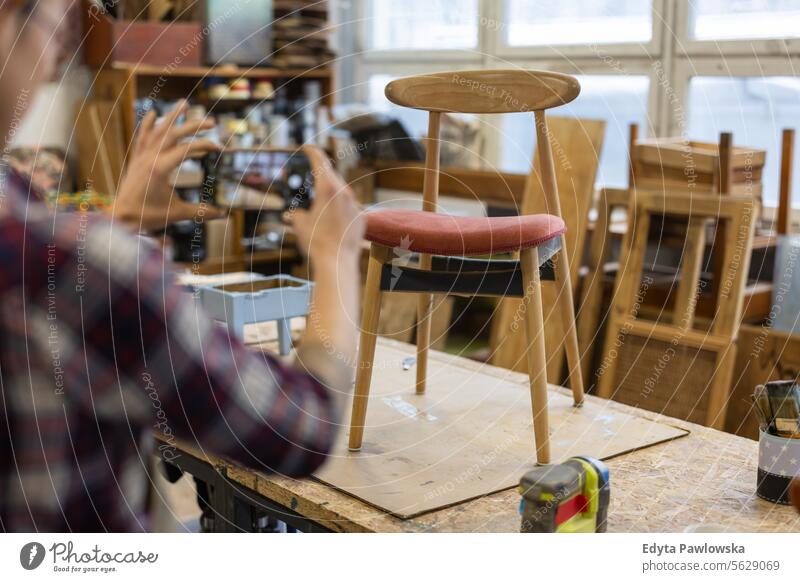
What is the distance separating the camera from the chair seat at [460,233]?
1561 mm

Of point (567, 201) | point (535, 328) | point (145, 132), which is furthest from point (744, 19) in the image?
point (145, 132)

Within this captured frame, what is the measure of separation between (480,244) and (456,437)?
424 mm

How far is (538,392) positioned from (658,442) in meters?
0.31

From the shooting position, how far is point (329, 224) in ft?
2.79

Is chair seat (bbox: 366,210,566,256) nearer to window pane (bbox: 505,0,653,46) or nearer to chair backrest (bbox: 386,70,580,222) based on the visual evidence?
chair backrest (bbox: 386,70,580,222)

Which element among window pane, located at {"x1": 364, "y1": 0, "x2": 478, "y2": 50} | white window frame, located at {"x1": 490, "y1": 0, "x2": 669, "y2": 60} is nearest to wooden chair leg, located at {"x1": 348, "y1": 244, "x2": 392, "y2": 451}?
white window frame, located at {"x1": 490, "y1": 0, "x2": 669, "y2": 60}

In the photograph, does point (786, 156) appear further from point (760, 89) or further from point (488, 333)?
point (488, 333)

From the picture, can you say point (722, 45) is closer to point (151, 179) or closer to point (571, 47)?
point (571, 47)

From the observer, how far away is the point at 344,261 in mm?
815

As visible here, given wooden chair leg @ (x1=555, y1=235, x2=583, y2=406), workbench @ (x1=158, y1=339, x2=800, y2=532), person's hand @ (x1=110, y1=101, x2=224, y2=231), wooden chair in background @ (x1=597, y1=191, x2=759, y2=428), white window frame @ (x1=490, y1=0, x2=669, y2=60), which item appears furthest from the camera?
white window frame @ (x1=490, y1=0, x2=669, y2=60)

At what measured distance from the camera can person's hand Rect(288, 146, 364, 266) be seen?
85 cm

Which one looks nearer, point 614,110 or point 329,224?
point 329,224
